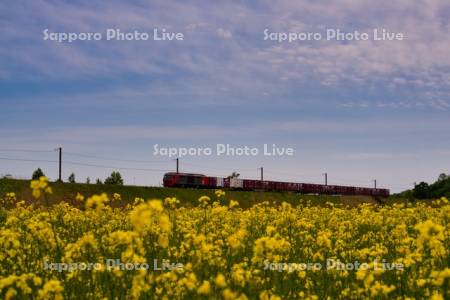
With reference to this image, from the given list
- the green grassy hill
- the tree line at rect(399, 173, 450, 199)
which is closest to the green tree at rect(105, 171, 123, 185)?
the green grassy hill

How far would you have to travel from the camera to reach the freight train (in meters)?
55.5

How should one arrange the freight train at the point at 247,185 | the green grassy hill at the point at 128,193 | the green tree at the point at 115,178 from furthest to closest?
the green tree at the point at 115,178
the freight train at the point at 247,185
the green grassy hill at the point at 128,193

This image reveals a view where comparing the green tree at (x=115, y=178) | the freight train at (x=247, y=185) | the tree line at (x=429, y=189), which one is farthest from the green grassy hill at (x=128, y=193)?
the tree line at (x=429, y=189)

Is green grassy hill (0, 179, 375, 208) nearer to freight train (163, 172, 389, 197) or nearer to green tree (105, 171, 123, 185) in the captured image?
freight train (163, 172, 389, 197)

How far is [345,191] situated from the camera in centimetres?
7169

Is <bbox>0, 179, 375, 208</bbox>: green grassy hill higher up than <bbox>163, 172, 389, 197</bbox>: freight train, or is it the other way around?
<bbox>163, 172, 389, 197</bbox>: freight train

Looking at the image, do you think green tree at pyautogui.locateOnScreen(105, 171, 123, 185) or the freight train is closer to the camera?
the freight train

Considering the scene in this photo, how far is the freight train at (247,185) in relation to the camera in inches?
2184

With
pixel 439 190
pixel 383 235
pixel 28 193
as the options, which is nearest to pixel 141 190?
pixel 28 193

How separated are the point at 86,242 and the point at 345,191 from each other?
222 feet

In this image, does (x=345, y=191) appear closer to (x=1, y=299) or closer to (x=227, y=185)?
(x=227, y=185)

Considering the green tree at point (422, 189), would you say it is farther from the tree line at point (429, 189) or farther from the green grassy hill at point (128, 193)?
the green grassy hill at point (128, 193)

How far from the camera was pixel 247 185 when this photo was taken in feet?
200

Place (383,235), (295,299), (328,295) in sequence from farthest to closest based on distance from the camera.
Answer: (383,235), (328,295), (295,299)
